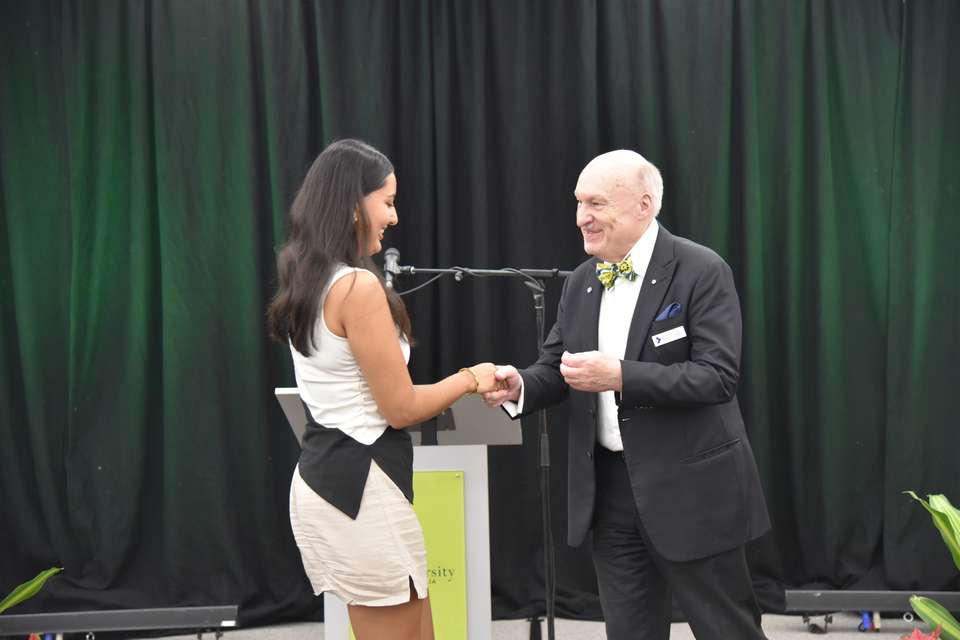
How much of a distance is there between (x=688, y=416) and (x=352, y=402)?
885mm

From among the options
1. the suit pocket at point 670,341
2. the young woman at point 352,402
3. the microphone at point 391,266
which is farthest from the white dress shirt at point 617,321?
the microphone at point 391,266

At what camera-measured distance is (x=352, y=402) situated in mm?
2416

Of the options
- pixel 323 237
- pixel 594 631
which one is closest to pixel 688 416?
pixel 323 237

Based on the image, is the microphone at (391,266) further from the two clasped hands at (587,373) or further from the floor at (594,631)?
the floor at (594,631)

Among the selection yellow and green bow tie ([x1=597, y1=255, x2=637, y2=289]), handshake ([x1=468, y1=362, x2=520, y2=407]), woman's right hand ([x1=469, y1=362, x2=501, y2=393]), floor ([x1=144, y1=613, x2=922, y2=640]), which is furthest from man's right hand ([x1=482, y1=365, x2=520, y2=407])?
floor ([x1=144, y1=613, x2=922, y2=640])

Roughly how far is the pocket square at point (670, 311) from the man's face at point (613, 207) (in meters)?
0.25

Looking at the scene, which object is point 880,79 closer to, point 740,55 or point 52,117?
point 740,55

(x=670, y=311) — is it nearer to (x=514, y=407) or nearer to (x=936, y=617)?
(x=514, y=407)

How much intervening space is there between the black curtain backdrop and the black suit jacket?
81.1 inches

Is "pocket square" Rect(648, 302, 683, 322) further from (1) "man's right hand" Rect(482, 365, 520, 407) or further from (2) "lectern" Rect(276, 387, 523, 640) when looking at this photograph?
(2) "lectern" Rect(276, 387, 523, 640)

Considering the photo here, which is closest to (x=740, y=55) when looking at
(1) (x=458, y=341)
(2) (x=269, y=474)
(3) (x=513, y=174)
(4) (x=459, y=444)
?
(3) (x=513, y=174)

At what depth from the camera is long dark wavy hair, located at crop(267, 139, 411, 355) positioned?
2.38 metres

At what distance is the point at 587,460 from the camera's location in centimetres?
277

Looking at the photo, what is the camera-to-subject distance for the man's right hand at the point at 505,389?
2913 mm
